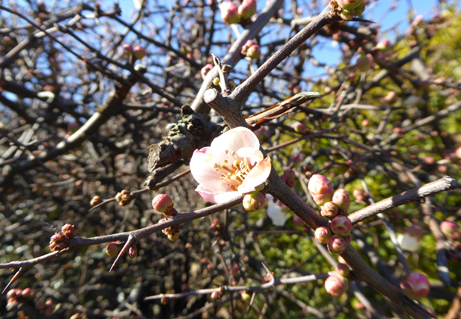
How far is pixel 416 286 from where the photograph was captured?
2.78 feet

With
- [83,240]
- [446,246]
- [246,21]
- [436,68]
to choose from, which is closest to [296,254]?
[446,246]

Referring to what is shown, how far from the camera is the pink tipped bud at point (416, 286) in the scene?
84cm

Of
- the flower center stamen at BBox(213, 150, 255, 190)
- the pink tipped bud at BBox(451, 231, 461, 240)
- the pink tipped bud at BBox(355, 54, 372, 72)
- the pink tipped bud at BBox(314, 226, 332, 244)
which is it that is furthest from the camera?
the pink tipped bud at BBox(355, 54, 372, 72)

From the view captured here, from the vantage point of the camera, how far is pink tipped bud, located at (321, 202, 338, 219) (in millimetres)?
826

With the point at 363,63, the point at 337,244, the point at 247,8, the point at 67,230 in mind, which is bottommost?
the point at 337,244

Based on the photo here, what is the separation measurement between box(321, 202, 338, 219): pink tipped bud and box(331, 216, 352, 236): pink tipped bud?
0.13ft

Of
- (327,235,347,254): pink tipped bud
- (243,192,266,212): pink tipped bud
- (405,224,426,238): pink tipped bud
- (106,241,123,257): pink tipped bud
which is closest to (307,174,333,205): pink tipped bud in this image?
(327,235,347,254): pink tipped bud

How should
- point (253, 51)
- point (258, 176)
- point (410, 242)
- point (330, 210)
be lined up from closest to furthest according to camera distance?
point (258, 176) → point (330, 210) → point (253, 51) → point (410, 242)

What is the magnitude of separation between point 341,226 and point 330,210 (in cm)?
7

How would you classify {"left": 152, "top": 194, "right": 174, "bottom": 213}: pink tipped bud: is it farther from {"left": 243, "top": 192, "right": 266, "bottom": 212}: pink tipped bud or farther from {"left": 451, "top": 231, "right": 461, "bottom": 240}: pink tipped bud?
{"left": 451, "top": 231, "right": 461, "bottom": 240}: pink tipped bud

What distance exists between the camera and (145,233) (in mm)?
717

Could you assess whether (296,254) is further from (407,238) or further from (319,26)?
(319,26)

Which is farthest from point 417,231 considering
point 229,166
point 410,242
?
point 229,166

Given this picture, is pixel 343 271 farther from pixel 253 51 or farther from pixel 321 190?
pixel 253 51
